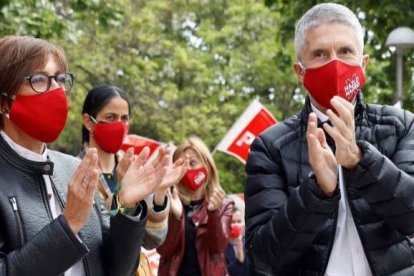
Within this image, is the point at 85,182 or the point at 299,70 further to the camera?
the point at 299,70

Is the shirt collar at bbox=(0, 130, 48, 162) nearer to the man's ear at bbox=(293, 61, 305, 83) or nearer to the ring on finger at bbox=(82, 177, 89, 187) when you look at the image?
the ring on finger at bbox=(82, 177, 89, 187)

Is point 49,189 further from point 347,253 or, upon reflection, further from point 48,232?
point 347,253

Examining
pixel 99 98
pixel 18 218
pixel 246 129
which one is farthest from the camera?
pixel 246 129

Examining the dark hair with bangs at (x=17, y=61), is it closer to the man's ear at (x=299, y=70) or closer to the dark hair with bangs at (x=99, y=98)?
the man's ear at (x=299, y=70)

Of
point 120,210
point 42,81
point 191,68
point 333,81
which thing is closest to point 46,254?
point 120,210

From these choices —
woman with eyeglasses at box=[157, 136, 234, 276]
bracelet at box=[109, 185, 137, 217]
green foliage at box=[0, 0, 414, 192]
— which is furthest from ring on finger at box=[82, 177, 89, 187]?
green foliage at box=[0, 0, 414, 192]

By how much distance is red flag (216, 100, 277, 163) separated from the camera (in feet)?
37.4

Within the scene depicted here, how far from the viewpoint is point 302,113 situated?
372cm

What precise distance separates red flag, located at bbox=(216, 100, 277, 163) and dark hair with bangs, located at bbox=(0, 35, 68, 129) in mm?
7901

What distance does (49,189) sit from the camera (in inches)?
137

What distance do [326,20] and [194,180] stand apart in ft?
12.0

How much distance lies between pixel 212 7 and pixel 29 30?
825 inches

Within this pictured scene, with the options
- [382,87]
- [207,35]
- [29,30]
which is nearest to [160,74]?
[207,35]

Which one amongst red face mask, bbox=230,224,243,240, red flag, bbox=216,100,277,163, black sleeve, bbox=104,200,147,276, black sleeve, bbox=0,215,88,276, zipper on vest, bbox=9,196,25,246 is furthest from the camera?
red flag, bbox=216,100,277,163
